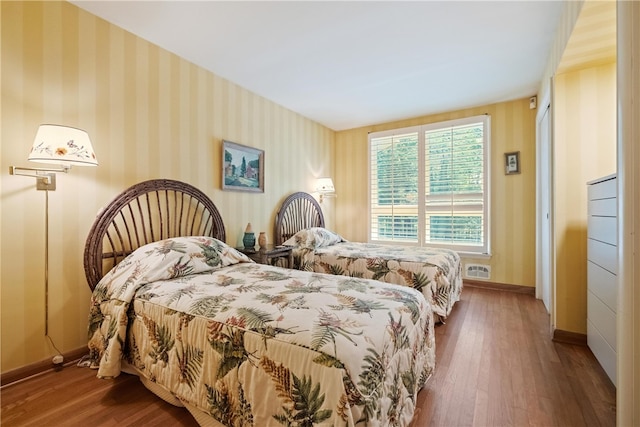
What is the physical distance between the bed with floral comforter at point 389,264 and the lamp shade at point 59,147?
220 cm

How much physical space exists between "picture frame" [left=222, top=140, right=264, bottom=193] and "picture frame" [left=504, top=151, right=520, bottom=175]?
323cm

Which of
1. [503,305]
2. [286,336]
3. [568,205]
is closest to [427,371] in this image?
[286,336]

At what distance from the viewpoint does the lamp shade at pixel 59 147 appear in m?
1.67

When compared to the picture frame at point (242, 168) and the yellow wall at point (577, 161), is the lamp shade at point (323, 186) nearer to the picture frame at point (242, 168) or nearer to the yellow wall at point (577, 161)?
the picture frame at point (242, 168)

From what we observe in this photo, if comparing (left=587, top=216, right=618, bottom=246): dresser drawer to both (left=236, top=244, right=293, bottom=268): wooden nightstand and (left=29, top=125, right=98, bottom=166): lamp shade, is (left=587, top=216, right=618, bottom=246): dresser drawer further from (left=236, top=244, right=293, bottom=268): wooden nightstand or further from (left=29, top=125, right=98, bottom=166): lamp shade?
(left=29, top=125, right=98, bottom=166): lamp shade

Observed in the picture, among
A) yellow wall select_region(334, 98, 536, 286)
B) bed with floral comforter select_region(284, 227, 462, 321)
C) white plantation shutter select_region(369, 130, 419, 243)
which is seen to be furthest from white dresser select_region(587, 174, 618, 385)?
white plantation shutter select_region(369, 130, 419, 243)

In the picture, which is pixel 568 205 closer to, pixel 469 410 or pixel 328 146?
pixel 469 410

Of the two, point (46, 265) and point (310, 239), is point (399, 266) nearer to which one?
point (310, 239)

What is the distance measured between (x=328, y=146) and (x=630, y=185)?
4208 millimetres

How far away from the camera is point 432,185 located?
13.7 feet

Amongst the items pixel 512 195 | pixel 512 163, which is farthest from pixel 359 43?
pixel 512 195

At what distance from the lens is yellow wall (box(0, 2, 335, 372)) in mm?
1743

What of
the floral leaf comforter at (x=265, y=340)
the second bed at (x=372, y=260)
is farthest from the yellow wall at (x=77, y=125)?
the second bed at (x=372, y=260)

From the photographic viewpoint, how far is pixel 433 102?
12.2 ft
